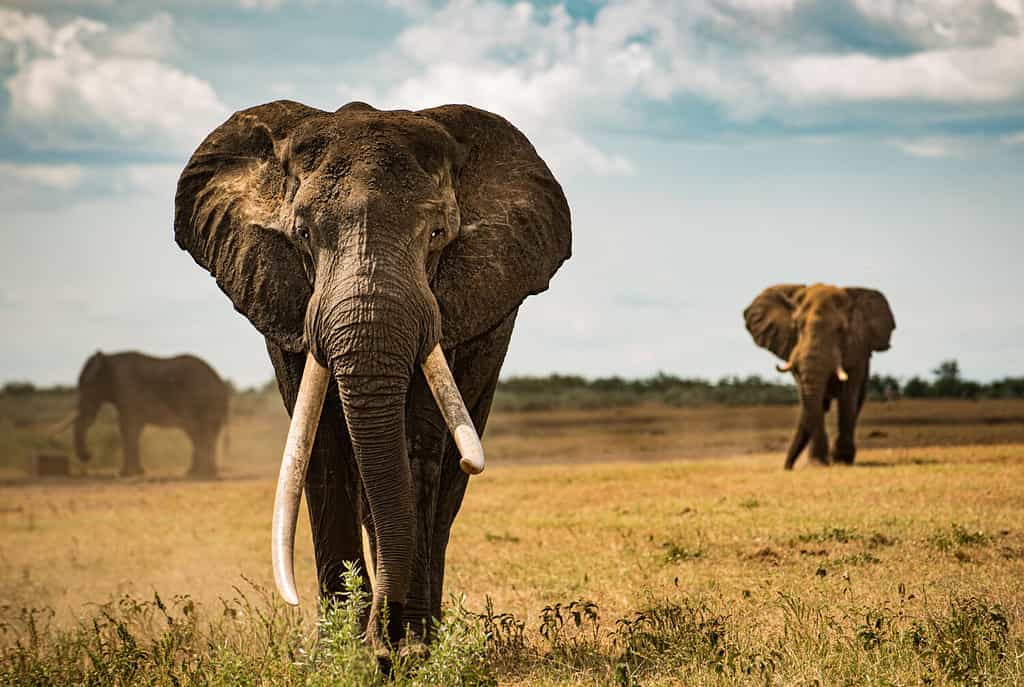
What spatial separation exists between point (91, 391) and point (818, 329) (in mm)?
18915

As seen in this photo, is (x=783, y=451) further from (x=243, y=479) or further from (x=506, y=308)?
(x=506, y=308)

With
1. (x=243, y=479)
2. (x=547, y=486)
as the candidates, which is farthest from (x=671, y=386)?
(x=547, y=486)

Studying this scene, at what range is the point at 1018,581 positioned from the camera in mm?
10750

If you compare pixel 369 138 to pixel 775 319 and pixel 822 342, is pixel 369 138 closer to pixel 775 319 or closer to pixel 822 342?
pixel 822 342

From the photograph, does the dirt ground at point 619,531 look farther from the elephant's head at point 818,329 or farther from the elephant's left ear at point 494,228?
the elephant's left ear at point 494,228

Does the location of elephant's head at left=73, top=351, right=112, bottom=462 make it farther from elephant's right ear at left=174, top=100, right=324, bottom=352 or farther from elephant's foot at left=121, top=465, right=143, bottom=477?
elephant's right ear at left=174, top=100, right=324, bottom=352

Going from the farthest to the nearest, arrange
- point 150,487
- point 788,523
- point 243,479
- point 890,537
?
point 243,479, point 150,487, point 788,523, point 890,537

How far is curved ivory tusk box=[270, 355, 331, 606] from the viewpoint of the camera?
7051 mm

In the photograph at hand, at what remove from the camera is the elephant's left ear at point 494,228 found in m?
8.15

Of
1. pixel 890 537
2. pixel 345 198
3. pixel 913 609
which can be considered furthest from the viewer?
pixel 890 537

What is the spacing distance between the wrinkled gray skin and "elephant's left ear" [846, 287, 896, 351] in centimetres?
1630

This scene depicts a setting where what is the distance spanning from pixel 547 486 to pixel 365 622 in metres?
15.1

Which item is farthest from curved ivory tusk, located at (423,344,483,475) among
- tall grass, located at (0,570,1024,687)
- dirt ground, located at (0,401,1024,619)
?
dirt ground, located at (0,401,1024,619)

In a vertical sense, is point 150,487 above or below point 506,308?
below
